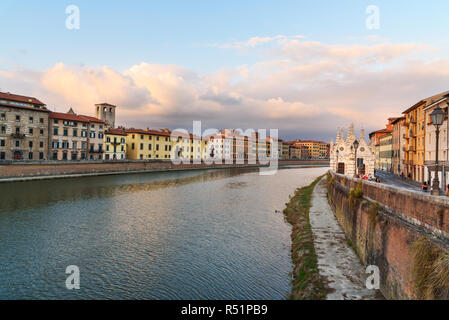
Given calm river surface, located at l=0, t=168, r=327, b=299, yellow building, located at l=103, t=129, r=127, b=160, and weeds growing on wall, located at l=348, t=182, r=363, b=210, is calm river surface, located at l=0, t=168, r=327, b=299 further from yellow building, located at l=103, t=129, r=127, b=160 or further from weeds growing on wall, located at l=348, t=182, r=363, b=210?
yellow building, located at l=103, t=129, r=127, b=160

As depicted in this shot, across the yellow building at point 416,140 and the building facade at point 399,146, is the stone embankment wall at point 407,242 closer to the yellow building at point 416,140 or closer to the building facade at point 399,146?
the yellow building at point 416,140

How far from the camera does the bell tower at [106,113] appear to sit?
323 feet

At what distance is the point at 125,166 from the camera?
67500 millimetres

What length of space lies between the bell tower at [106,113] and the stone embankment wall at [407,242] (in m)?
97.5

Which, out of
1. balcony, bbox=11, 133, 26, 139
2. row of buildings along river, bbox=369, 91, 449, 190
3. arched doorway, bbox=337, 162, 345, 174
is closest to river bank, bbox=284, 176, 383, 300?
row of buildings along river, bbox=369, 91, 449, 190

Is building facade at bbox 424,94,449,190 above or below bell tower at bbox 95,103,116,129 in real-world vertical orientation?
below

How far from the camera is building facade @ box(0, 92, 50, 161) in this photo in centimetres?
5216

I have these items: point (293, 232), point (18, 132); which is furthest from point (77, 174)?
point (293, 232)

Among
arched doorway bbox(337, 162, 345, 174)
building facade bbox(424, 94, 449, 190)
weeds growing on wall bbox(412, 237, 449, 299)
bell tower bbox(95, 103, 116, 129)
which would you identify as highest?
bell tower bbox(95, 103, 116, 129)

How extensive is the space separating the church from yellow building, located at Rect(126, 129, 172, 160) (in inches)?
2133

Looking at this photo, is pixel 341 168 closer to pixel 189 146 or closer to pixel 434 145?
pixel 434 145

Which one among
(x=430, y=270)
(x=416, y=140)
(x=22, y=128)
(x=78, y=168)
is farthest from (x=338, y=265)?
(x=22, y=128)

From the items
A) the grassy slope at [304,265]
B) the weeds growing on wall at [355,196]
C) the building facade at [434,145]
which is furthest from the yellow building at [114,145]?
the weeds growing on wall at [355,196]
